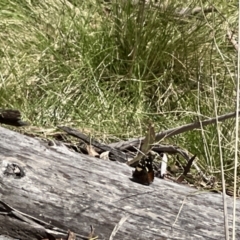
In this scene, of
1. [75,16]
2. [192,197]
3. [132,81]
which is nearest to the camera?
[192,197]

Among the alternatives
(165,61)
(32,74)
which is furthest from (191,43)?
(32,74)

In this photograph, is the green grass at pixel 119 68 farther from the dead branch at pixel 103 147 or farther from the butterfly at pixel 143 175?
the butterfly at pixel 143 175

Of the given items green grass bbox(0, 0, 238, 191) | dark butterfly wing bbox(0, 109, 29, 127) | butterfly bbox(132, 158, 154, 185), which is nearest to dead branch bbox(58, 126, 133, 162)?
dark butterfly wing bbox(0, 109, 29, 127)

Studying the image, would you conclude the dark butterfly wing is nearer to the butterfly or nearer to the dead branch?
the dead branch

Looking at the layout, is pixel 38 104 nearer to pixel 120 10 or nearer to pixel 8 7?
pixel 120 10

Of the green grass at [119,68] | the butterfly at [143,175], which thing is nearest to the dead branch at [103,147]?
the butterfly at [143,175]

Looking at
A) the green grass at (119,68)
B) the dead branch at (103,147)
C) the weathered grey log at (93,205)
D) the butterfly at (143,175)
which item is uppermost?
the green grass at (119,68)

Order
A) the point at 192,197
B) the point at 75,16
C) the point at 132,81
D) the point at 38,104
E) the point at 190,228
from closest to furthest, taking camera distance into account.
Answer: the point at 190,228 → the point at 192,197 → the point at 38,104 → the point at 132,81 → the point at 75,16
